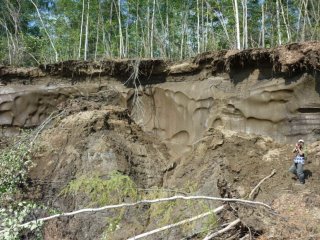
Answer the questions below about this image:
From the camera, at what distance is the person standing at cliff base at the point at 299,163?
8414 mm

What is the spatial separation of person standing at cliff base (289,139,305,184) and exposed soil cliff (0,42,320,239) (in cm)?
20

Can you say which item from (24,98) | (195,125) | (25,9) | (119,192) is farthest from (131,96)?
(25,9)

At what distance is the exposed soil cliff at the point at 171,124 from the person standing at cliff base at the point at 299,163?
0.65ft

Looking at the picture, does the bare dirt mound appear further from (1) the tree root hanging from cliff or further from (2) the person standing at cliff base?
(1) the tree root hanging from cliff

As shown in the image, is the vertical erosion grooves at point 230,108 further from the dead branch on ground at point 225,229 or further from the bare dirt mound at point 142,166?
the dead branch on ground at point 225,229

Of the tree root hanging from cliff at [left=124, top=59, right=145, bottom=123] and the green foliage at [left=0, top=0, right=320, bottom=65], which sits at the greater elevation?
the green foliage at [left=0, top=0, right=320, bottom=65]

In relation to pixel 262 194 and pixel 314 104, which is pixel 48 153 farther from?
pixel 314 104

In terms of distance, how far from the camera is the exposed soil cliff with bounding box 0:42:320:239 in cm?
887

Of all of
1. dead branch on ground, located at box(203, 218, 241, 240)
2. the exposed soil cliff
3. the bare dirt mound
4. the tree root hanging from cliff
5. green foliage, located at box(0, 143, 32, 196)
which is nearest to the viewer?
dead branch on ground, located at box(203, 218, 241, 240)

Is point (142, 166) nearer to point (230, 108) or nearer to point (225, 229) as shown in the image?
point (230, 108)

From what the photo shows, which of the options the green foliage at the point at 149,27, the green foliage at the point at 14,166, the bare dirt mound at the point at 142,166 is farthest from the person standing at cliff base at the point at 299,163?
the green foliage at the point at 149,27

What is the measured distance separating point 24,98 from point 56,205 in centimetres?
420

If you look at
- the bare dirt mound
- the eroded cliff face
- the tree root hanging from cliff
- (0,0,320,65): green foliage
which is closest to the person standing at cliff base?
the bare dirt mound

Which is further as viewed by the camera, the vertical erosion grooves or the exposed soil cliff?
the vertical erosion grooves
